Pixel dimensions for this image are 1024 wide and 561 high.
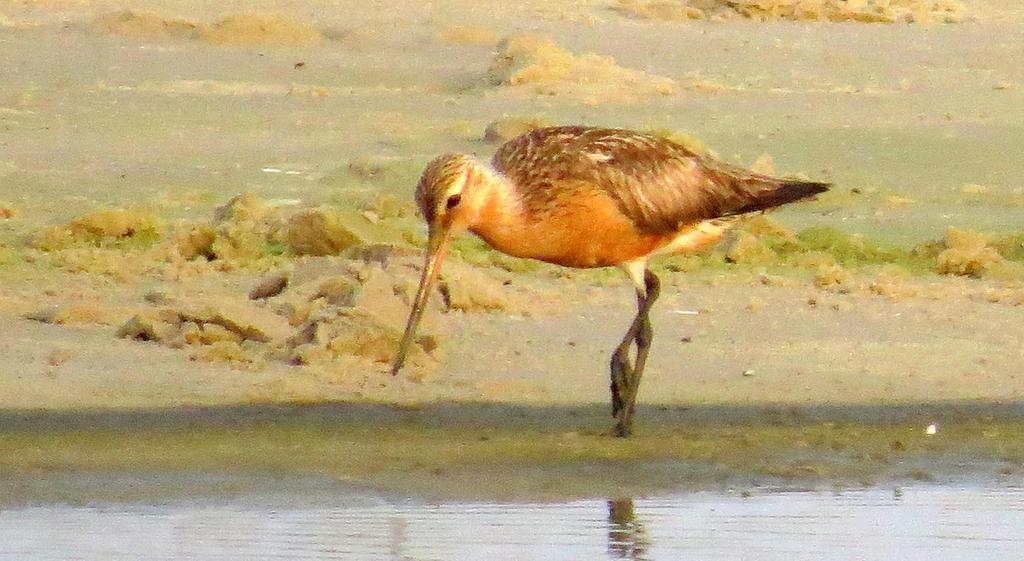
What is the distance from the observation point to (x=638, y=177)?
8.35 metres

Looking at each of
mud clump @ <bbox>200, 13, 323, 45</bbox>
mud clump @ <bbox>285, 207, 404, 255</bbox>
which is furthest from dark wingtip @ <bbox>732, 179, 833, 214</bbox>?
mud clump @ <bbox>200, 13, 323, 45</bbox>

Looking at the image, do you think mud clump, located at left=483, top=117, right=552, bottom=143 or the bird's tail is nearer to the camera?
the bird's tail

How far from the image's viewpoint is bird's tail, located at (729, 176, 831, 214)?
29.0 feet

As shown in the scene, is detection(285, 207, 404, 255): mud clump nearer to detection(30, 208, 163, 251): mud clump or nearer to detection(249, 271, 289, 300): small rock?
detection(30, 208, 163, 251): mud clump

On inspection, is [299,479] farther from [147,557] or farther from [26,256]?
[26,256]

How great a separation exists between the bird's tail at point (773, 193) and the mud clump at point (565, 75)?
6.29 meters

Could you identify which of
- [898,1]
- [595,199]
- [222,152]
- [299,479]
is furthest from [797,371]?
[898,1]

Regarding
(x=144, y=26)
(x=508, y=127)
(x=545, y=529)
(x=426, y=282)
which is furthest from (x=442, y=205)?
(x=144, y=26)

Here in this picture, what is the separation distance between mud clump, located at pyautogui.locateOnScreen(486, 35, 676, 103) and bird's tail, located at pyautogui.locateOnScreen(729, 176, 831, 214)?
6291 millimetres

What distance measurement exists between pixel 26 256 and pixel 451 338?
2.56 m

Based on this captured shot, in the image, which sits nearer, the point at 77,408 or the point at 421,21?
the point at 77,408

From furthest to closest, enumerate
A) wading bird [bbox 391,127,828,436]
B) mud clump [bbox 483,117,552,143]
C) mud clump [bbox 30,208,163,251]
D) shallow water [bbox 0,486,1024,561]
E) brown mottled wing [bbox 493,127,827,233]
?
mud clump [bbox 483,117,552,143]
mud clump [bbox 30,208,163,251]
brown mottled wing [bbox 493,127,827,233]
wading bird [bbox 391,127,828,436]
shallow water [bbox 0,486,1024,561]

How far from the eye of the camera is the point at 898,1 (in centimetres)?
2052

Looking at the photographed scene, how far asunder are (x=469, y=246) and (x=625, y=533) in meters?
4.31
